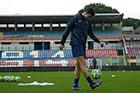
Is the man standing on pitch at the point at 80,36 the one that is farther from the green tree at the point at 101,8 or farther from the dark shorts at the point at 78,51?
the green tree at the point at 101,8

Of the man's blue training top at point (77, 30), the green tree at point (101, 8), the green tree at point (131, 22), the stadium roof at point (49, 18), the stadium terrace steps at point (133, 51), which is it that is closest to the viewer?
the man's blue training top at point (77, 30)

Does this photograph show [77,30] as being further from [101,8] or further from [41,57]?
[101,8]

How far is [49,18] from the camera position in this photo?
4962 cm

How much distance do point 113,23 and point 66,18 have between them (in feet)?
29.3

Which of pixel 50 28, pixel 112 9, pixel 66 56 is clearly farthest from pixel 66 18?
pixel 112 9

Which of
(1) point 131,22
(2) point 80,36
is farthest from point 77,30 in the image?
(1) point 131,22

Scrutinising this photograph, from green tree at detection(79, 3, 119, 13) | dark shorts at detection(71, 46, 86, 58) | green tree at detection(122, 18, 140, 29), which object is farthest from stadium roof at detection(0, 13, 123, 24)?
green tree at detection(122, 18, 140, 29)

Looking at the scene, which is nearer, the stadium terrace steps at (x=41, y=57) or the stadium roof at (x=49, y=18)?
the stadium terrace steps at (x=41, y=57)

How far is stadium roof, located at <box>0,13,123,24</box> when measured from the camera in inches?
1930

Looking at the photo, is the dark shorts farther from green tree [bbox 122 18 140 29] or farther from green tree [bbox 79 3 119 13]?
green tree [bbox 122 18 140 29]

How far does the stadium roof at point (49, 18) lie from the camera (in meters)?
49.0

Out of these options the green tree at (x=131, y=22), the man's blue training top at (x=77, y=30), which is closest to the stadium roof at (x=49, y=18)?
the man's blue training top at (x=77, y=30)

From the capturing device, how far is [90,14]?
6.93 meters

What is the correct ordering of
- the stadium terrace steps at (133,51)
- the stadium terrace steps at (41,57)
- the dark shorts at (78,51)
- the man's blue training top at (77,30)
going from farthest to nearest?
the stadium terrace steps at (133,51) < the stadium terrace steps at (41,57) < the man's blue training top at (77,30) < the dark shorts at (78,51)
